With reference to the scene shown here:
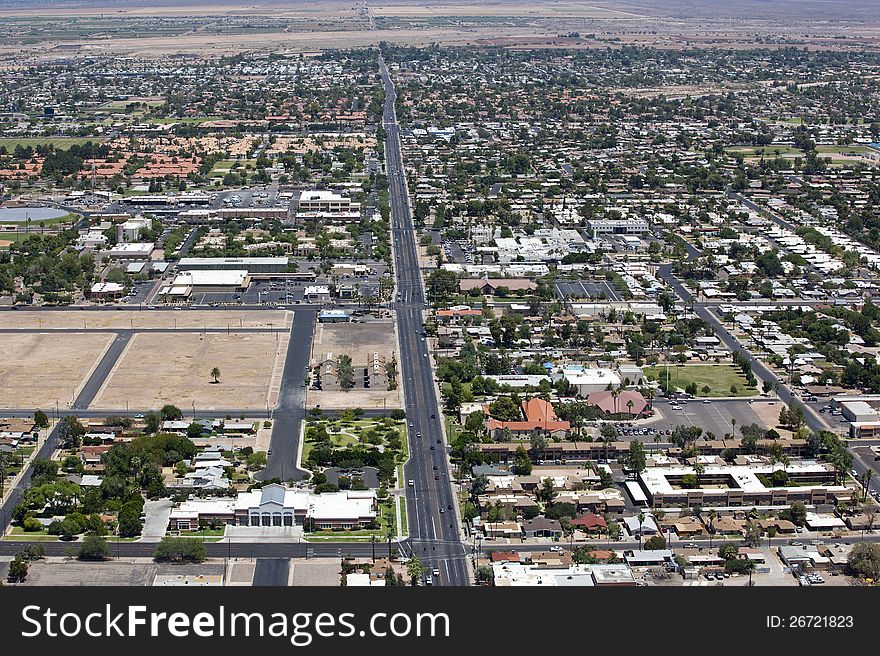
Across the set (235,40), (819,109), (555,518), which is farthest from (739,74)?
(555,518)

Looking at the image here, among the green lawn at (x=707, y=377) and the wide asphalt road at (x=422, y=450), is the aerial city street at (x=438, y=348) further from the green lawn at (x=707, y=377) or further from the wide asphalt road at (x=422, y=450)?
the green lawn at (x=707, y=377)

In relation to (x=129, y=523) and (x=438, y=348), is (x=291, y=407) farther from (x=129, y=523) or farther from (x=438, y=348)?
(x=129, y=523)

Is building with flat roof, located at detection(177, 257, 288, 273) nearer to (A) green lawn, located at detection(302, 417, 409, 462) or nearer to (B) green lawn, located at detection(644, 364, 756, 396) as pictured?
(A) green lawn, located at detection(302, 417, 409, 462)

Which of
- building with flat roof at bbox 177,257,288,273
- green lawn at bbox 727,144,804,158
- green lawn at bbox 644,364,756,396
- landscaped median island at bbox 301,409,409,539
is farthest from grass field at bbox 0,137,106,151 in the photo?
green lawn at bbox 644,364,756,396

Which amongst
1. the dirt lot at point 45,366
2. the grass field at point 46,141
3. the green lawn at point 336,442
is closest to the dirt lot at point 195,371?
the dirt lot at point 45,366

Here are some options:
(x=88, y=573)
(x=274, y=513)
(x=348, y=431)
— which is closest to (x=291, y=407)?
(x=348, y=431)
